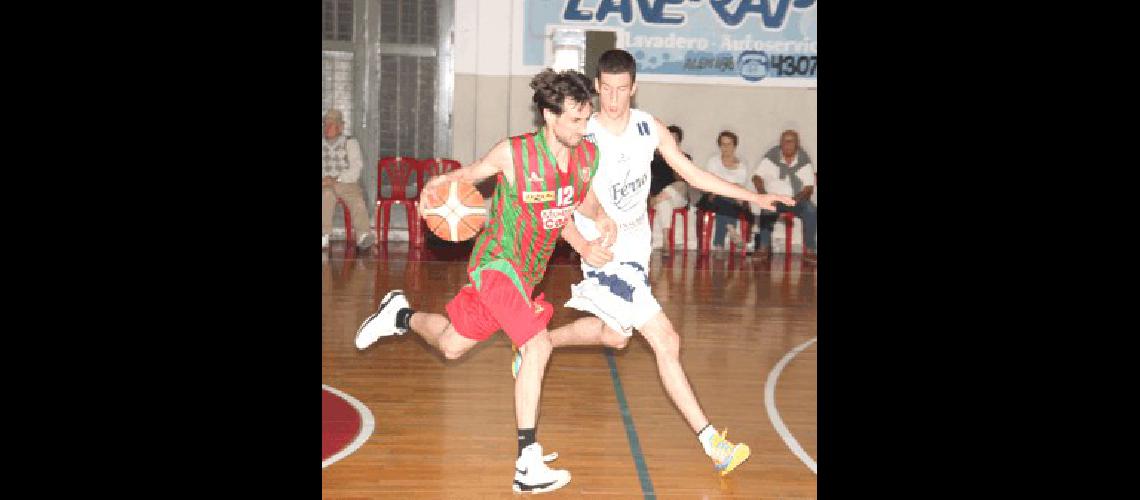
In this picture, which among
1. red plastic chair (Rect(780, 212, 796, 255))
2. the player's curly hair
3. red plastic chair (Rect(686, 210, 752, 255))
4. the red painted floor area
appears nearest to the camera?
the player's curly hair

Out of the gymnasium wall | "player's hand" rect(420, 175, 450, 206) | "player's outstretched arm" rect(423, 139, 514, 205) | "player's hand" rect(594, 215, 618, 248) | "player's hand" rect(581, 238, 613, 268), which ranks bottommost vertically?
"player's hand" rect(581, 238, 613, 268)

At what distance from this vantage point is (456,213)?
15.6ft

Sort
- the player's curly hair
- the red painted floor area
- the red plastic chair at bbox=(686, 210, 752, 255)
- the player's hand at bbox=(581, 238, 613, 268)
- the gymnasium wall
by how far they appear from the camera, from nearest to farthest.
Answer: the player's curly hair, the player's hand at bbox=(581, 238, 613, 268), the red painted floor area, the red plastic chair at bbox=(686, 210, 752, 255), the gymnasium wall

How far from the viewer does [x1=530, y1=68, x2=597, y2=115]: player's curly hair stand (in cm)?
426

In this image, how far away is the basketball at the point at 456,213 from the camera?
471 centimetres

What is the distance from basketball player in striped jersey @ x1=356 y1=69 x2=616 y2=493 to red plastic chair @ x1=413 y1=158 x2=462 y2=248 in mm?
8707

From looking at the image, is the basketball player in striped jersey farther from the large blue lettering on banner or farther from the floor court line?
the large blue lettering on banner

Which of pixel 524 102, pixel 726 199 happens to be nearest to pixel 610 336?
pixel 726 199

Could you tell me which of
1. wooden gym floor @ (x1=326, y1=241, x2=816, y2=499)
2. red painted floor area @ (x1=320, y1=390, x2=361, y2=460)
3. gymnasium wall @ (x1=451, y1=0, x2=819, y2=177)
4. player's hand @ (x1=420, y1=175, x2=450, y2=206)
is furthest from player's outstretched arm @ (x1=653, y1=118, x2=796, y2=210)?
gymnasium wall @ (x1=451, y1=0, x2=819, y2=177)

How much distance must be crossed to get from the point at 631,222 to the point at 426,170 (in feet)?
29.6

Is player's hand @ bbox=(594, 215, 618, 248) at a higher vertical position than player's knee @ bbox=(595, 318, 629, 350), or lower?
higher

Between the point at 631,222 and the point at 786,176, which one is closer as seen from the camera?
the point at 631,222

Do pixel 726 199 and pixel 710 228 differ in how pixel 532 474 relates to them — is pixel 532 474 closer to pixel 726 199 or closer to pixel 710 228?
pixel 710 228
